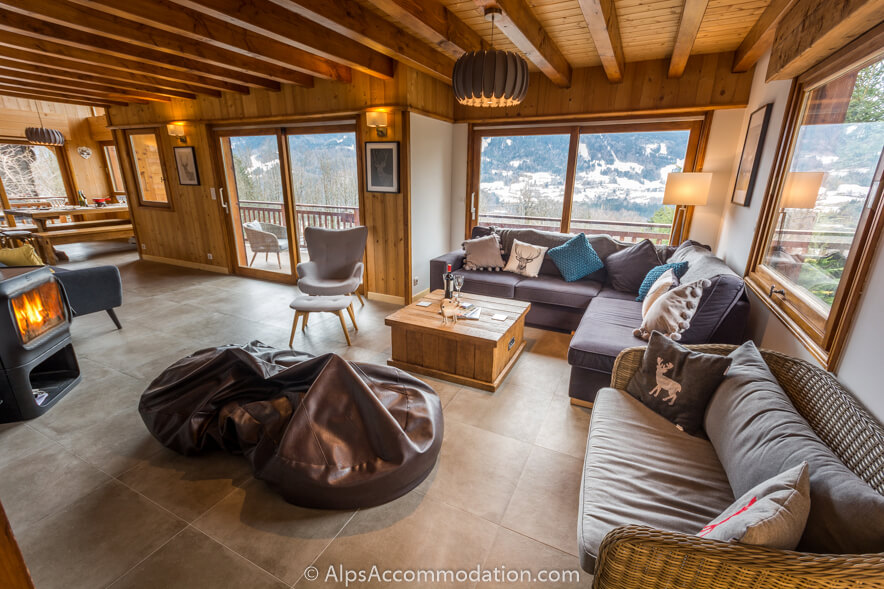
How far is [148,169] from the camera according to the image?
608 cm

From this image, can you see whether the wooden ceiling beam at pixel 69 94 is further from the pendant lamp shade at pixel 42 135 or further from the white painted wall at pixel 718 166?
the white painted wall at pixel 718 166

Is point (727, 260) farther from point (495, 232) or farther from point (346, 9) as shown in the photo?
point (346, 9)

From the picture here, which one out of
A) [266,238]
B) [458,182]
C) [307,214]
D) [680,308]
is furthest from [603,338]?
[266,238]

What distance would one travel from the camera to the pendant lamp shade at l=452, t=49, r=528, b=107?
7.48 feet

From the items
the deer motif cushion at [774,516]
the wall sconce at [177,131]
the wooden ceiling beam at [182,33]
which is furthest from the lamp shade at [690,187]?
the wall sconce at [177,131]

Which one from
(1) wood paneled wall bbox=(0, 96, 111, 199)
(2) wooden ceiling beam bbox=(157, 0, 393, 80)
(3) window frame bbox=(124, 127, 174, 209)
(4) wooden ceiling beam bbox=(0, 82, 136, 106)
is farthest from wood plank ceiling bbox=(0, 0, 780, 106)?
(1) wood paneled wall bbox=(0, 96, 111, 199)

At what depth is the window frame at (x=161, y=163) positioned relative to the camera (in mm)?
5668

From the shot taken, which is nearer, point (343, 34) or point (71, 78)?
point (343, 34)

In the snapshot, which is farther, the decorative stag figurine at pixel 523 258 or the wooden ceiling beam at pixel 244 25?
the decorative stag figurine at pixel 523 258

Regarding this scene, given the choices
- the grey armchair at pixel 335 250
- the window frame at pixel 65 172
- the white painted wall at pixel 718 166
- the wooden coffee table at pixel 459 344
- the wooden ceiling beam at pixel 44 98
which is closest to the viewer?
the wooden coffee table at pixel 459 344

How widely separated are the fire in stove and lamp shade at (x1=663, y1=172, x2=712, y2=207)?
15.9ft

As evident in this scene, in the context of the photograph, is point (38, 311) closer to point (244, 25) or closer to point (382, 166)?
point (244, 25)

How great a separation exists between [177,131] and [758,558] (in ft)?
22.5

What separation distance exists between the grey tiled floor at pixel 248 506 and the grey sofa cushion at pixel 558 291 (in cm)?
103
